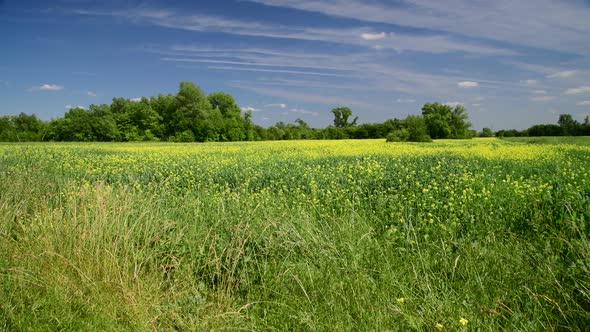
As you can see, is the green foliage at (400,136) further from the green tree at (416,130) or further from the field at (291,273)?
the field at (291,273)

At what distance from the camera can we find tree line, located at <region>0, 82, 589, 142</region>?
53656mm

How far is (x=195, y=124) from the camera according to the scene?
64.7m

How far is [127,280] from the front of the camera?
3768 millimetres

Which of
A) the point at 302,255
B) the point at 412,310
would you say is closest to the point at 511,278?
the point at 412,310

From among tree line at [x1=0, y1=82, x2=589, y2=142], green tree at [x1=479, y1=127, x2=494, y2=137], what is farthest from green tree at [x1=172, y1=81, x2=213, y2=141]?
green tree at [x1=479, y1=127, x2=494, y2=137]

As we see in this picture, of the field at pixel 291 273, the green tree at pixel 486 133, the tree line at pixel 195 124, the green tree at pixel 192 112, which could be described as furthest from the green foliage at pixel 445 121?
the field at pixel 291 273

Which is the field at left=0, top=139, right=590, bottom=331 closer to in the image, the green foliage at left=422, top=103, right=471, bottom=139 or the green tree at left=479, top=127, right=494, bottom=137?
the green foliage at left=422, top=103, right=471, bottom=139

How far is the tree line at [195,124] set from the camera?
53.7 metres

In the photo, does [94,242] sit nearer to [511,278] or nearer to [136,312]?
[136,312]

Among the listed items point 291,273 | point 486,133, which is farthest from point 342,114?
point 291,273

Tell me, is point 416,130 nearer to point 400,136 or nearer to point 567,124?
point 400,136

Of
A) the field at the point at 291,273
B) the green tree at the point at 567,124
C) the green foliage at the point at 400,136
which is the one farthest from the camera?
the green tree at the point at 567,124

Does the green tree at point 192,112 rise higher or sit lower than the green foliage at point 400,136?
higher

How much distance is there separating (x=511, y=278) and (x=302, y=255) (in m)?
2.21
